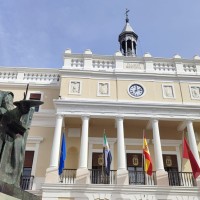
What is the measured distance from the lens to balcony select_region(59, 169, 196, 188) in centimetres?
1351

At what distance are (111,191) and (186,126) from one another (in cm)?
636

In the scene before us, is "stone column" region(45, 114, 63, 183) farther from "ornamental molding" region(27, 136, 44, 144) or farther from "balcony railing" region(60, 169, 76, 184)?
"ornamental molding" region(27, 136, 44, 144)

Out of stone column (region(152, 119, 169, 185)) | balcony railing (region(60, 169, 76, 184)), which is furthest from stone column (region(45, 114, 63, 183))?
stone column (region(152, 119, 169, 185))

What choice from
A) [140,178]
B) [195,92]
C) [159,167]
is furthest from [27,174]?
[195,92]

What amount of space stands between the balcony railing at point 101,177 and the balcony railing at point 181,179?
3.28 meters

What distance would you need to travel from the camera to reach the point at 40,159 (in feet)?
49.1

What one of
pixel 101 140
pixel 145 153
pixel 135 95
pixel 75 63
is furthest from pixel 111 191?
pixel 75 63

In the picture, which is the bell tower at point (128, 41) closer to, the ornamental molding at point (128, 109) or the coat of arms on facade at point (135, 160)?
the ornamental molding at point (128, 109)

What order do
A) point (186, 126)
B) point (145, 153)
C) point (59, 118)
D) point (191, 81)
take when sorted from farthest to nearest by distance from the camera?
1. point (191, 81)
2. point (186, 126)
3. point (59, 118)
4. point (145, 153)

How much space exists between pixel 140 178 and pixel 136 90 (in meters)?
5.43

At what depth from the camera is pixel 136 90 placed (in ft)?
54.1

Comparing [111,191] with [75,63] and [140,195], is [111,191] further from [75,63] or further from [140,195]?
[75,63]

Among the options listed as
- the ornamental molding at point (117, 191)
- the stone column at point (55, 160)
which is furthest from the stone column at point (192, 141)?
the stone column at point (55, 160)

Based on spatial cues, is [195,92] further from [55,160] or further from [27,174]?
[27,174]
